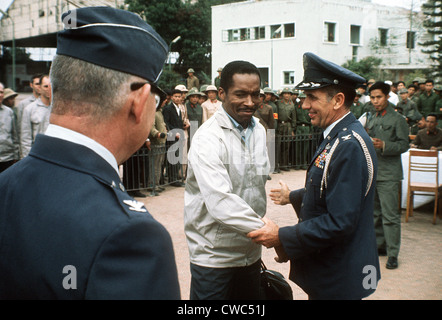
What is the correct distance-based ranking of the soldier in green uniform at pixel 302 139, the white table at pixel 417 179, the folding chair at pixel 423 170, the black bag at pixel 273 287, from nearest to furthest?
the black bag at pixel 273 287 < the folding chair at pixel 423 170 < the white table at pixel 417 179 < the soldier in green uniform at pixel 302 139

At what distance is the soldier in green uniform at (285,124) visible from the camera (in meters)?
12.1

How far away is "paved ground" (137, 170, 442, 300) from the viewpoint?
4469 millimetres

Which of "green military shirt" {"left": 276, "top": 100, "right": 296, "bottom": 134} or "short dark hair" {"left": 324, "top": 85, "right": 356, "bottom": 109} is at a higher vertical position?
"short dark hair" {"left": 324, "top": 85, "right": 356, "bottom": 109}

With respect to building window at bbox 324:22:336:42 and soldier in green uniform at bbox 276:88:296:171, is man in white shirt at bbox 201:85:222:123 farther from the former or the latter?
building window at bbox 324:22:336:42

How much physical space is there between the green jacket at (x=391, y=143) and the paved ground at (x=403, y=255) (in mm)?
1179

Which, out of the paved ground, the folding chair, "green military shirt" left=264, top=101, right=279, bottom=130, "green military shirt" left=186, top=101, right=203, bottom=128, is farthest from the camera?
"green military shirt" left=264, top=101, right=279, bottom=130

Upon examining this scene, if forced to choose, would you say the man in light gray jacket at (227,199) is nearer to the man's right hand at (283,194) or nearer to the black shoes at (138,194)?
the man's right hand at (283,194)

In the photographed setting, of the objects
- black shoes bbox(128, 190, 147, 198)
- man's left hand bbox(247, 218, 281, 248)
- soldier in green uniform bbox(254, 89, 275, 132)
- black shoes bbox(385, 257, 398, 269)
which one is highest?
soldier in green uniform bbox(254, 89, 275, 132)

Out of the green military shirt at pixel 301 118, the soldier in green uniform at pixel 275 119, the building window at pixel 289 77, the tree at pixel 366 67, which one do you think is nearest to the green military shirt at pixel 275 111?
the soldier in green uniform at pixel 275 119

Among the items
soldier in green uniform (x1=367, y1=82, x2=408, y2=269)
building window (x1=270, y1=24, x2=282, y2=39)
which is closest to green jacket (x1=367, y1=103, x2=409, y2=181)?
soldier in green uniform (x1=367, y1=82, x2=408, y2=269)

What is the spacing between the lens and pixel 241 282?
265cm

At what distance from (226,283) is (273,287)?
47cm

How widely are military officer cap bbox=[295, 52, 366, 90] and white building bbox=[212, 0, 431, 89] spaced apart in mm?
29425
